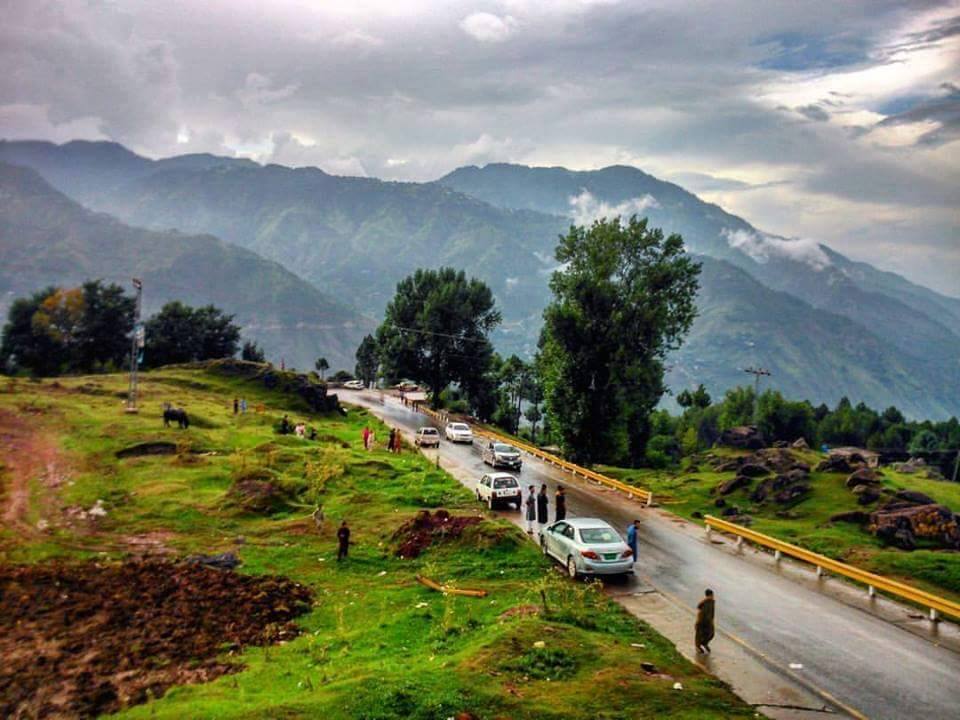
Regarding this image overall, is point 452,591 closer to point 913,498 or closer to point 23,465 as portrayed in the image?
point 23,465

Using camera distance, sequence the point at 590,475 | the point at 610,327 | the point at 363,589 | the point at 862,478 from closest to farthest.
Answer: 1. the point at 363,589
2. the point at 590,475
3. the point at 862,478
4. the point at 610,327

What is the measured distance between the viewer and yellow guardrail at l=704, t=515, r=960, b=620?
18.6m

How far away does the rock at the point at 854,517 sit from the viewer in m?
39.2

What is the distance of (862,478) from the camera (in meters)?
45.9

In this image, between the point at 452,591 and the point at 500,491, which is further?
the point at 500,491

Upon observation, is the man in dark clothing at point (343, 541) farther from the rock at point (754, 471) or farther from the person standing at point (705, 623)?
the rock at point (754, 471)

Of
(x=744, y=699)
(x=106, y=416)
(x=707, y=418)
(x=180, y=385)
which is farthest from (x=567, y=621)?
(x=707, y=418)

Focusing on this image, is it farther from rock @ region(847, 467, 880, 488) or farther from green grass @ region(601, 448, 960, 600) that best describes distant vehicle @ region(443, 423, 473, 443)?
rock @ region(847, 467, 880, 488)

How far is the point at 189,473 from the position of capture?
35.5 meters

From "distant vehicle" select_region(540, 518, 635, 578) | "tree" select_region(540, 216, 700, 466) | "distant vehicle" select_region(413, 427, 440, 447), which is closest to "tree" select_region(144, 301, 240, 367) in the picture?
"distant vehicle" select_region(413, 427, 440, 447)

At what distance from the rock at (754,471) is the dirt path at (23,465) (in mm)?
45074

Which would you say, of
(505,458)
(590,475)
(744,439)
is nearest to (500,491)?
(590,475)

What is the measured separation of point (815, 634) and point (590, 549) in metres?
6.36

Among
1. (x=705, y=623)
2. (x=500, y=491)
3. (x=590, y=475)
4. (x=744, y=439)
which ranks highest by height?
(x=744, y=439)
